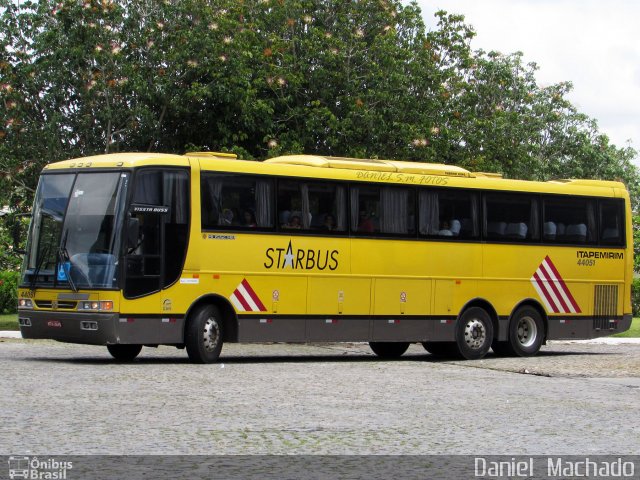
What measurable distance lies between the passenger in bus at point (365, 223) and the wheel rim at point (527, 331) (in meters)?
4.08

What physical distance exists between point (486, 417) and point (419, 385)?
392 cm

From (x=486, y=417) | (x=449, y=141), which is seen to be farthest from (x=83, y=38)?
(x=486, y=417)

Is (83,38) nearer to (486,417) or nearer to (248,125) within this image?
(248,125)

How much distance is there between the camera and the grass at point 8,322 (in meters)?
31.2

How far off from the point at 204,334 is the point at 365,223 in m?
3.95

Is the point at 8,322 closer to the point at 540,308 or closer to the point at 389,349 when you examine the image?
the point at 389,349

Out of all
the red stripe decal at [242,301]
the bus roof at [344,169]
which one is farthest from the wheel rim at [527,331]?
the red stripe decal at [242,301]

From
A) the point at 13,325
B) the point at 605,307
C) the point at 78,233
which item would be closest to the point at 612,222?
the point at 605,307

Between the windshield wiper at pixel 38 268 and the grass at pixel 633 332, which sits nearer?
the windshield wiper at pixel 38 268

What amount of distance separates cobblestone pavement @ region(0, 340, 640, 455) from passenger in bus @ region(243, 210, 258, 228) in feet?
7.60

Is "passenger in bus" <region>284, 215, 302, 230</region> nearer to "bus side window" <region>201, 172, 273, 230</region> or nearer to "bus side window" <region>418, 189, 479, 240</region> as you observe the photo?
"bus side window" <region>201, 172, 273, 230</region>

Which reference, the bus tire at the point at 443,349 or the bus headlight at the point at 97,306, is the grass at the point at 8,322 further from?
the bus headlight at the point at 97,306

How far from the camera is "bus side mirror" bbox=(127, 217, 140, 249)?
63.4 feet

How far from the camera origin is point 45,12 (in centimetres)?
2919
